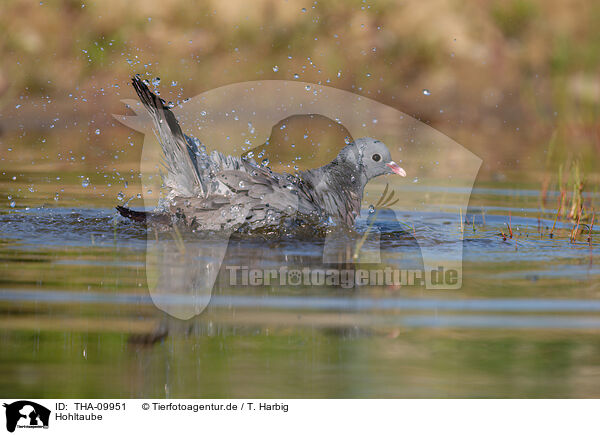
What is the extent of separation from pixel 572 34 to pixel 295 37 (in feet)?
13.5

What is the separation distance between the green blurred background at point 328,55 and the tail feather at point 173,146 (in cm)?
609

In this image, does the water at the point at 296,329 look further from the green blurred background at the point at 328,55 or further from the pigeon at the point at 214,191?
the green blurred background at the point at 328,55

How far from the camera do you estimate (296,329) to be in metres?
4.81

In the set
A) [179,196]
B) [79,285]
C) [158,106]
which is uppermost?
[158,106]

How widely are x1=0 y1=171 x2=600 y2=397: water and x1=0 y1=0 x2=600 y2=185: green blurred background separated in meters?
6.67

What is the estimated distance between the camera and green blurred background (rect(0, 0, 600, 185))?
13461 mm

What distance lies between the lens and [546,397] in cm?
409

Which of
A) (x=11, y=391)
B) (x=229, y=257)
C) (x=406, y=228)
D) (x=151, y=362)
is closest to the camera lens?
(x=11, y=391)

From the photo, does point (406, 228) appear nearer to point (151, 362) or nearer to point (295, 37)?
point (151, 362)
